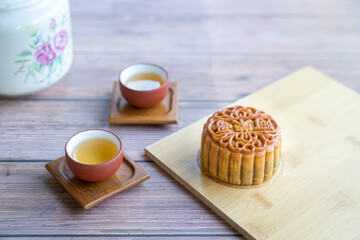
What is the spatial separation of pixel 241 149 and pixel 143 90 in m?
0.31

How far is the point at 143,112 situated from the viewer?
1.14 meters

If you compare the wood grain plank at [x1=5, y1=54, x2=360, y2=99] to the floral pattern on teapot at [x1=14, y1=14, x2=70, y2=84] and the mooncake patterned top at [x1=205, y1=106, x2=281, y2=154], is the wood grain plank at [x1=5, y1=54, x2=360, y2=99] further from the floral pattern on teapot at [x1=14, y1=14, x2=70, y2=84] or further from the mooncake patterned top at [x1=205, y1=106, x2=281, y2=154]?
the mooncake patterned top at [x1=205, y1=106, x2=281, y2=154]

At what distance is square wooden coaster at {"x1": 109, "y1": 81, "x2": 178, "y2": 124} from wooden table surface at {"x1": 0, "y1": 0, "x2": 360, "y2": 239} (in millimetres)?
21

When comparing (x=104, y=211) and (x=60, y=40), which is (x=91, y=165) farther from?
(x=60, y=40)

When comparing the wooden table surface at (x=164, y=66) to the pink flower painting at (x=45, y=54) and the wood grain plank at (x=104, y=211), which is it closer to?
the wood grain plank at (x=104, y=211)

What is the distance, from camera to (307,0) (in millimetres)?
1653

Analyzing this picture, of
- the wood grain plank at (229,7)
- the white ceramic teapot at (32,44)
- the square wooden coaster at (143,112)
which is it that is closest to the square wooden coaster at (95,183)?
the square wooden coaster at (143,112)

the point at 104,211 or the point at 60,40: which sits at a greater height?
the point at 60,40

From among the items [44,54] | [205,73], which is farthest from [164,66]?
[44,54]

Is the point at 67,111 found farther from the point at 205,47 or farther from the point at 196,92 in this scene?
the point at 205,47

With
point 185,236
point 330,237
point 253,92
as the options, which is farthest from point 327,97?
point 185,236

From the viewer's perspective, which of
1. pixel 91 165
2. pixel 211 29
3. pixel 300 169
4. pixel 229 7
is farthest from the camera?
pixel 229 7

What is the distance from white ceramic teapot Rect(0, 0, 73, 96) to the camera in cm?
105

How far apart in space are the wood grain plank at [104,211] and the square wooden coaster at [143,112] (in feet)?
0.59
